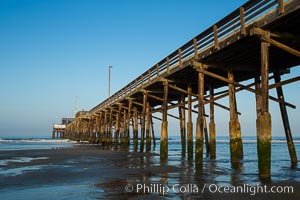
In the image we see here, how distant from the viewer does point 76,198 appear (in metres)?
5.86

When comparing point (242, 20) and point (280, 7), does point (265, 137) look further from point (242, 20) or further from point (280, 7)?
point (242, 20)

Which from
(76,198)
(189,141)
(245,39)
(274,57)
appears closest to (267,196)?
(76,198)

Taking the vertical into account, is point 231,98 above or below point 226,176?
above

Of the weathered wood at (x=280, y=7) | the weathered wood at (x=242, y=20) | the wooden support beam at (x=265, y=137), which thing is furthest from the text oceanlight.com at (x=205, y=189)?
the weathered wood at (x=242, y=20)

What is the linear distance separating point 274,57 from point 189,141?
5.81 m

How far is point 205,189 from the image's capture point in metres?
6.74

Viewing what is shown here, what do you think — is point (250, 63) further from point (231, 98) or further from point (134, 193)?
point (134, 193)

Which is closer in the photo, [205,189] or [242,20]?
[205,189]

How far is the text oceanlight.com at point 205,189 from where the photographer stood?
6.45 meters

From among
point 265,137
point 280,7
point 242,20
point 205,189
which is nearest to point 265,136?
point 265,137

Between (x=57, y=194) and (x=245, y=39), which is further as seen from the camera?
(x=245, y=39)

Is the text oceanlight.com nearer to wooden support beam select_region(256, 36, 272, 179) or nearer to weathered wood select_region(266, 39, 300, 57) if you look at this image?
wooden support beam select_region(256, 36, 272, 179)

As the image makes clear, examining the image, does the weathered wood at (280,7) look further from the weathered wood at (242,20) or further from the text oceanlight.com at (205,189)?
the text oceanlight.com at (205,189)

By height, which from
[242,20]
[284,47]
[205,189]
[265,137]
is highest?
[242,20]
